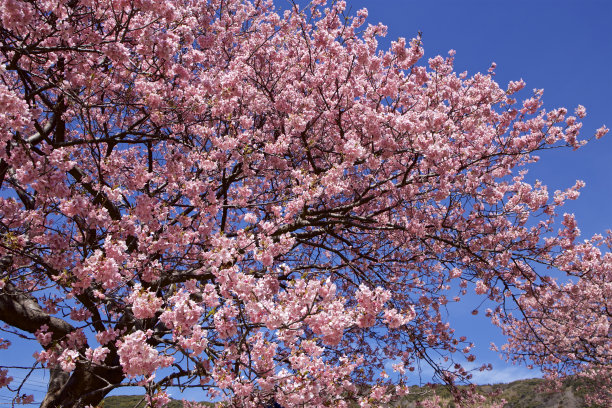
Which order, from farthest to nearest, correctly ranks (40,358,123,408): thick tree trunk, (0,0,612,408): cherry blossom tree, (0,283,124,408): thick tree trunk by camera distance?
(40,358,123,408): thick tree trunk
(0,283,124,408): thick tree trunk
(0,0,612,408): cherry blossom tree

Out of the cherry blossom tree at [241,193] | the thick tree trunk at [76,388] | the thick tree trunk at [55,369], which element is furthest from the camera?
the thick tree trunk at [76,388]

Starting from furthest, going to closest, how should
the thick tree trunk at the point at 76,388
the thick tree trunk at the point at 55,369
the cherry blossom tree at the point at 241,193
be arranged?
1. the thick tree trunk at the point at 76,388
2. the thick tree trunk at the point at 55,369
3. the cherry blossom tree at the point at 241,193

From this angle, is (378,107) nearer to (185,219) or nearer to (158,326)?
(185,219)

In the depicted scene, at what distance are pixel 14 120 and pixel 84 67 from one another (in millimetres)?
2174

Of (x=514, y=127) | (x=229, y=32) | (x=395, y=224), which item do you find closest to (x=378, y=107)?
(x=395, y=224)

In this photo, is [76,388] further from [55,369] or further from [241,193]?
[241,193]

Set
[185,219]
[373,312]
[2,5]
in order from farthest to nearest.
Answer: [185,219], [373,312], [2,5]

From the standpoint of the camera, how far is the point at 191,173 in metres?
7.89

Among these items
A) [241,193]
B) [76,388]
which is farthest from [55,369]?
[241,193]

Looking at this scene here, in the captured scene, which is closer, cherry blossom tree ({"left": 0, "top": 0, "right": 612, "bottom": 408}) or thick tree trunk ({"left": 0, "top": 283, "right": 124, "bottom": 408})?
cherry blossom tree ({"left": 0, "top": 0, "right": 612, "bottom": 408})

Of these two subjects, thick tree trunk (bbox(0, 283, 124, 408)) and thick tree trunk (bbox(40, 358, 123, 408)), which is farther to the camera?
thick tree trunk (bbox(40, 358, 123, 408))

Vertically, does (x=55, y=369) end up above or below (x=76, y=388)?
above

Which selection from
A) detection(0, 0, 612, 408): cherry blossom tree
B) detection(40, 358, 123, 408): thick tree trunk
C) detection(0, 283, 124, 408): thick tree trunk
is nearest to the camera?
detection(0, 0, 612, 408): cherry blossom tree

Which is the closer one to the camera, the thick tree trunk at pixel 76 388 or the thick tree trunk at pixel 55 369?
the thick tree trunk at pixel 55 369
